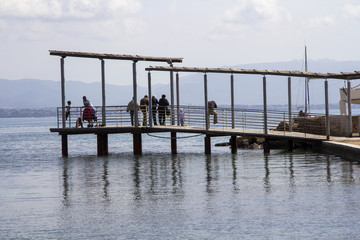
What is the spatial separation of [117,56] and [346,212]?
1747 cm

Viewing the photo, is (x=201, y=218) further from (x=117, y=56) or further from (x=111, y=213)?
(x=117, y=56)

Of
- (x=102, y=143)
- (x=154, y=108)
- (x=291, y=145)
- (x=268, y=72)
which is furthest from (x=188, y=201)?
(x=102, y=143)

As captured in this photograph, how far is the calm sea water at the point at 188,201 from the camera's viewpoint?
594 inches

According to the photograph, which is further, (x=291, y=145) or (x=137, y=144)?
(x=137, y=144)

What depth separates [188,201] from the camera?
18609 millimetres

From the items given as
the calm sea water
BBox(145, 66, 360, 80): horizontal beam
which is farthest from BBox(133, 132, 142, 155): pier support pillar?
the calm sea water

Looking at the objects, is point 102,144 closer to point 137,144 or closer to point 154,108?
point 137,144

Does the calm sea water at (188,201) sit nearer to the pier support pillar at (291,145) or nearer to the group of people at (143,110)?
the group of people at (143,110)

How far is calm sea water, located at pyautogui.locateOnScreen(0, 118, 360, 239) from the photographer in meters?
15.1

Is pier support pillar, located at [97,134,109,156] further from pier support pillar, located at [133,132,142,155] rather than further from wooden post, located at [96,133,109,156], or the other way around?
pier support pillar, located at [133,132,142,155]

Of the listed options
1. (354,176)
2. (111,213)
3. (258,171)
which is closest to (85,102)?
(258,171)

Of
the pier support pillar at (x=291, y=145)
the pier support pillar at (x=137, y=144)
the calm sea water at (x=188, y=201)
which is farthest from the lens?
the pier support pillar at (x=137, y=144)

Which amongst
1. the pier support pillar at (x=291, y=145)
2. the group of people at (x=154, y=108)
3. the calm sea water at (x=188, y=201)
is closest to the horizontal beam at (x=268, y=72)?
the group of people at (x=154, y=108)

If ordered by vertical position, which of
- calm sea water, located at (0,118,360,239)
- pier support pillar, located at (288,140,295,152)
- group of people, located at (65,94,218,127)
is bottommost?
calm sea water, located at (0,118,360,239)
